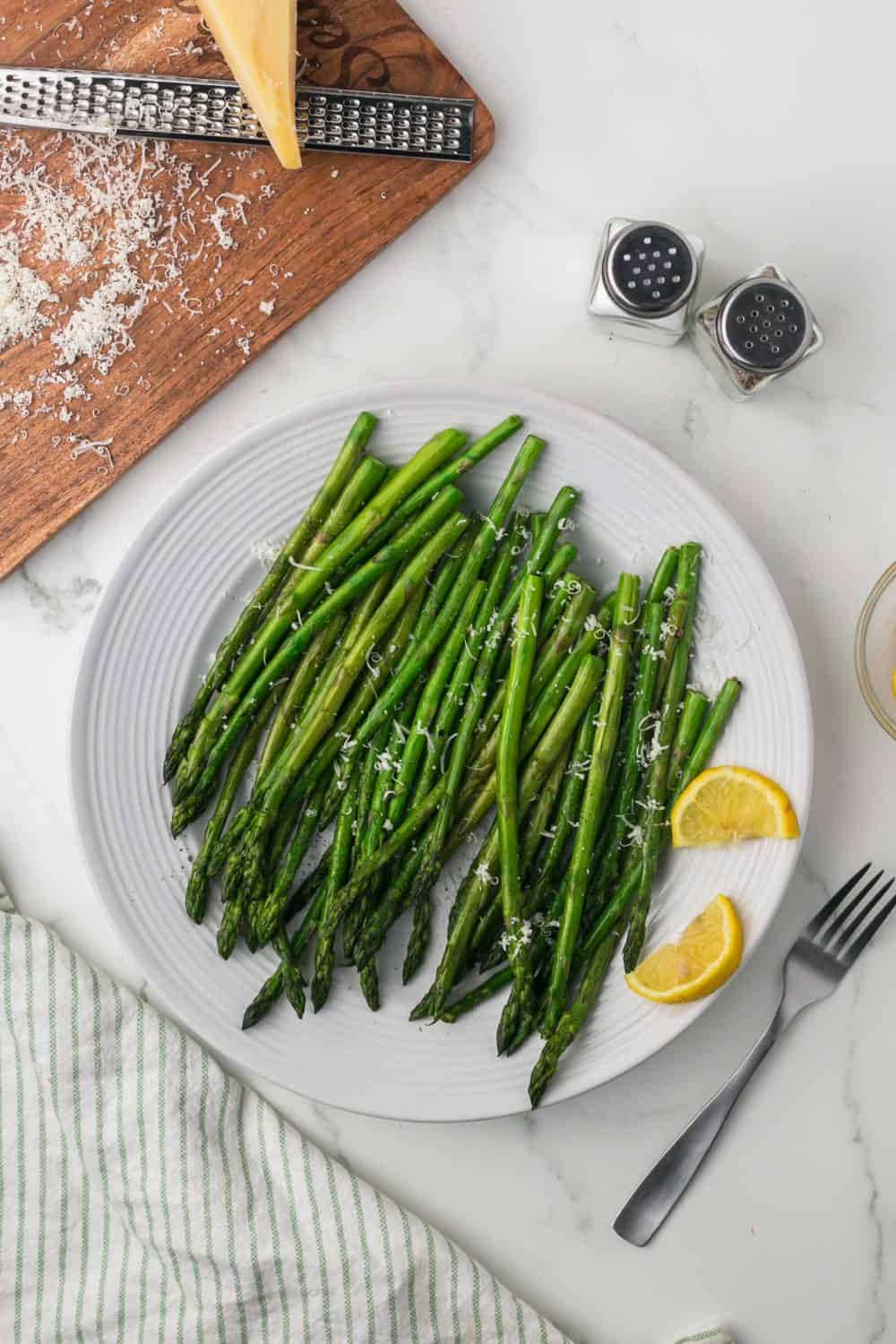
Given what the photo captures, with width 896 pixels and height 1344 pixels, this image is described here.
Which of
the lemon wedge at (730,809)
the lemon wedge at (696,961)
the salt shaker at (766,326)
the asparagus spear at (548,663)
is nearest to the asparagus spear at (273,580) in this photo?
the asparagus spear at (548,663)

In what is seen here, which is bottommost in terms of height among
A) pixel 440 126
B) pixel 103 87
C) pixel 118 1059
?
pixel 118 1059

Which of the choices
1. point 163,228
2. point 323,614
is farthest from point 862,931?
point 163,228

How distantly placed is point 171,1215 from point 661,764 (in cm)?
157

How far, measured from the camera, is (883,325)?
2.41m

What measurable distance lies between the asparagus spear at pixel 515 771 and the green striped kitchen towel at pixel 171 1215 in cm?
75

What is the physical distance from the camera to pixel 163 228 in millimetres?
2379

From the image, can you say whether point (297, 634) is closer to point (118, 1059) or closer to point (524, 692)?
point (524, 692)

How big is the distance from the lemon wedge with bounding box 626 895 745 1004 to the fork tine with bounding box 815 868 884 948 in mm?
302

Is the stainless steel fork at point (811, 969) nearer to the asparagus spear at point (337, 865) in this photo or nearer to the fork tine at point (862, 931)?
the fork tine at point (862, 931)

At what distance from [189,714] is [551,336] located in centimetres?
122

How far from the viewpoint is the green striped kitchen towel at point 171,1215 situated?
7.90 feet

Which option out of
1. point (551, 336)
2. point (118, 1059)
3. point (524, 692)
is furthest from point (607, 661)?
point (118, 1059)

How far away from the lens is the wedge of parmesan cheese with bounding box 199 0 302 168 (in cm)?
214

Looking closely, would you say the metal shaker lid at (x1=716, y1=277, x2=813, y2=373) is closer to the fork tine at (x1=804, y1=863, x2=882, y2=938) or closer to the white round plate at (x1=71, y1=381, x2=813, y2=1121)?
the white round plate at (x1=71, y1=381, x2=813, y2=1121)
